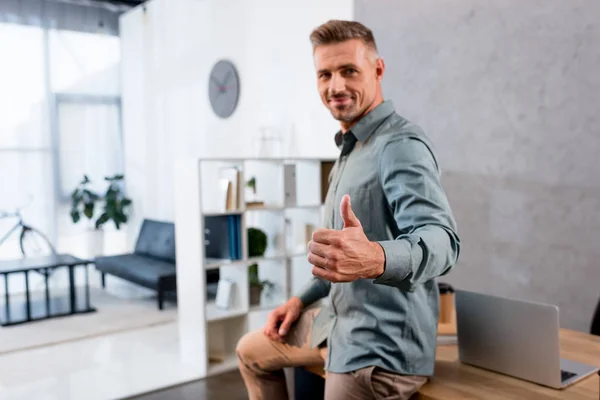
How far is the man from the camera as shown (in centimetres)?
126

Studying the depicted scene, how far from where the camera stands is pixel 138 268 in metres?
5.64

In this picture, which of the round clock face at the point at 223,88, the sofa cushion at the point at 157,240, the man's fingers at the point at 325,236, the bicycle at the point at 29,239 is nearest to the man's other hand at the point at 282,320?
the man's fingers at the point at 325,236

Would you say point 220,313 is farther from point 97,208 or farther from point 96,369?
point 97,208

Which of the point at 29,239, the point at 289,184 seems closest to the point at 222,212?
the point at 289,184

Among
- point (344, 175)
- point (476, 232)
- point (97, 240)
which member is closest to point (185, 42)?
point (97, 240)

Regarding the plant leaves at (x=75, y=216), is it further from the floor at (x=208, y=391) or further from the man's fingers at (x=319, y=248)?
the man's fingers at (x=319, y=248)

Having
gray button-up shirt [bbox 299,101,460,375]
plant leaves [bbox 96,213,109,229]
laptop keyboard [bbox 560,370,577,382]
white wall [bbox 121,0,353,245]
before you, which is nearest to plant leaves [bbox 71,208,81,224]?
plant leaves [bbox 96,213,109,229]

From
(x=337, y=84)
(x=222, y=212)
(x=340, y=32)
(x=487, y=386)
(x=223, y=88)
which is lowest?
(x=487, y=386)

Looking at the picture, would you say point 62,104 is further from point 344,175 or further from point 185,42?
point 344,175

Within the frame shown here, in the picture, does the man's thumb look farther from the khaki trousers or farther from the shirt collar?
the khaki trousers

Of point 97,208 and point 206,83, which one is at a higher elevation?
point 206,83

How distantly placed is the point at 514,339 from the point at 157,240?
5020 mm

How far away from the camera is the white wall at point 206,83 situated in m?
4.58

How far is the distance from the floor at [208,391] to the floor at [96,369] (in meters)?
0.09
